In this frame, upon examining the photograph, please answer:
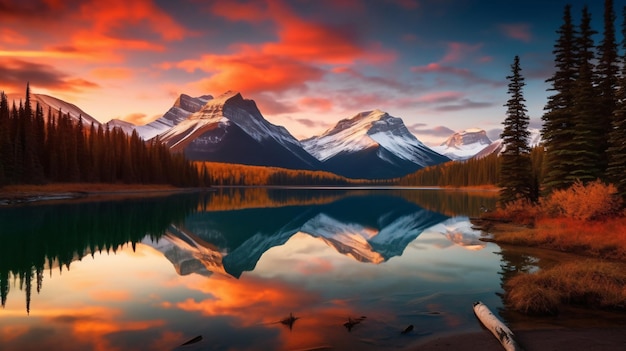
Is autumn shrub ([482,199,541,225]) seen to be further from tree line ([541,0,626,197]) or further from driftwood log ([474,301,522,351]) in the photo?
driftwood log ([474,301,522,351])

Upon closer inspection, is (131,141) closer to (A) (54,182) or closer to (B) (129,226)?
(A) (54,182)

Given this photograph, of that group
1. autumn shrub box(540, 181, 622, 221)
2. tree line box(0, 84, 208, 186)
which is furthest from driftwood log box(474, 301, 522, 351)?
tree line box(0, 84, 208, 186)

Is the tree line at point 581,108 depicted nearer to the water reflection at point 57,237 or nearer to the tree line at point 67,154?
the water reflection at point 57,237

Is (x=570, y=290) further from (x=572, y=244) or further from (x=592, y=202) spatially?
(x=592, y=202)

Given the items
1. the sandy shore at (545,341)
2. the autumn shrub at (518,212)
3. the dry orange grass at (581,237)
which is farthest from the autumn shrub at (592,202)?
the sandy shore at (545,341)

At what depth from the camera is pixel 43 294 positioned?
1916 cm

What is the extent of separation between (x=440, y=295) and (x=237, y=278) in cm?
1111

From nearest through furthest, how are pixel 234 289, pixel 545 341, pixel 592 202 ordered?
pixel 545 341, pixel 234 289, pixel 592 202

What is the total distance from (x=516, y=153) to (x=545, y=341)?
153ft

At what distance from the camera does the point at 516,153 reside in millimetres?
53781

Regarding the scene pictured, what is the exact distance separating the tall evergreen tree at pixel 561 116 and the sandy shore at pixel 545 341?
33.5m

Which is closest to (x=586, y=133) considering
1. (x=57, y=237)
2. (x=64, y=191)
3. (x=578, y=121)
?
(x=578, y=121)

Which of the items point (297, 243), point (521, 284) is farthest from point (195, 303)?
point (297, 243)

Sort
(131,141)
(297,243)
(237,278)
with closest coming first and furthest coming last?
(237,278)
(297,243)
(131,141)
